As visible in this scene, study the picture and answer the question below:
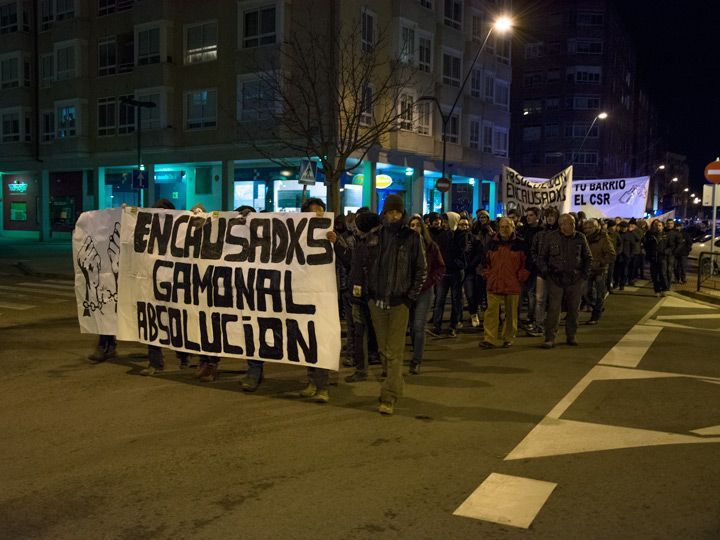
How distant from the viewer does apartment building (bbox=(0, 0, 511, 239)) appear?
30.0 m

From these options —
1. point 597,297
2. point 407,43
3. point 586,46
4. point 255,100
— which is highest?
point 586,46

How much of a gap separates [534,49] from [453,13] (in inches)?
1535

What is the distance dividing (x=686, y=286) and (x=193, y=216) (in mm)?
15924

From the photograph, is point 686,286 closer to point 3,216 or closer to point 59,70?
point 59,70

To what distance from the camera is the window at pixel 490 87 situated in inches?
1572

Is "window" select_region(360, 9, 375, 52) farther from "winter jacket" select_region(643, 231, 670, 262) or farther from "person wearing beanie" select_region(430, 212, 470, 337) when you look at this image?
"person wearing beanie" select_region(430, 212, 470, 337)

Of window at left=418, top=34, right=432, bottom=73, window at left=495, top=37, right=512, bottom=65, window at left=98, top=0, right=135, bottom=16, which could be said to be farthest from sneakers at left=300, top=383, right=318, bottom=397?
window at left=495, top=37, right=512, bottom=65

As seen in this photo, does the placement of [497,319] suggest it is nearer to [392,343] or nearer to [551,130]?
[392,343]

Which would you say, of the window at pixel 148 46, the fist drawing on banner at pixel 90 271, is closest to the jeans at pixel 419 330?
the fist drawing on banner at pixel 90 271

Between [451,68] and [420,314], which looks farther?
[451,68]

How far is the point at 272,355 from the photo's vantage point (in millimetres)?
7066

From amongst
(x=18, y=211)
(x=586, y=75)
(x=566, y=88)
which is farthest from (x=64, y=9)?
(x=586, y=75)

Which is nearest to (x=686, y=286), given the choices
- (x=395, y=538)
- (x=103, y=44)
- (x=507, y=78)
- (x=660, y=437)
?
(x=660, y=437)

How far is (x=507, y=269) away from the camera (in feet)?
32.3
